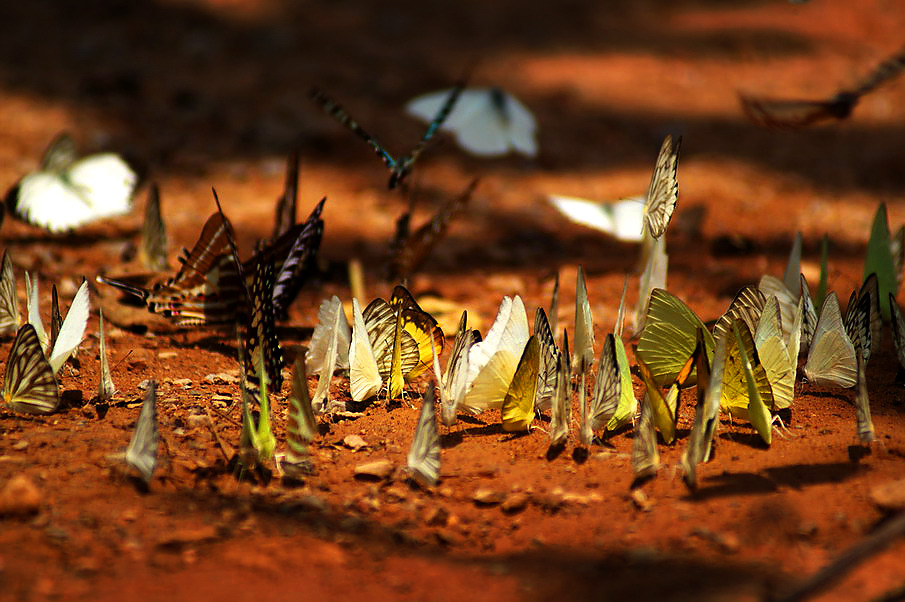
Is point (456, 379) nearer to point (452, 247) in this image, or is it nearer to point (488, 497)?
point (488, 497)

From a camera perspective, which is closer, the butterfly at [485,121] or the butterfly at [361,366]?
the butterfly at [361,366]

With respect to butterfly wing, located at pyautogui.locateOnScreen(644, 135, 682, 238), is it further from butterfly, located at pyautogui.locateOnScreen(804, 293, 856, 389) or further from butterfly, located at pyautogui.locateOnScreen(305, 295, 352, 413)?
butterfly, located at pyautogui.locateOnScreen(305, 295, 352, 413)

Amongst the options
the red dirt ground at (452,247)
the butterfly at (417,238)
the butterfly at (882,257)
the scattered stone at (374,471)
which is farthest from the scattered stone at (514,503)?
the butterfly at (882,257)

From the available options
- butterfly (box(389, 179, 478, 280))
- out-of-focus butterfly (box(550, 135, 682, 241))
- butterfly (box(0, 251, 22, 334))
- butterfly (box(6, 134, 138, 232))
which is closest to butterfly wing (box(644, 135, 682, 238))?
out-of-focus butterfly (box(550, 135, 682, 241))

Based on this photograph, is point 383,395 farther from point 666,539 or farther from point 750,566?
point 750,566

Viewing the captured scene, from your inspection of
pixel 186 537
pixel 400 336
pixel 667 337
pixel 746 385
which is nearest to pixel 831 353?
pixel 746 385

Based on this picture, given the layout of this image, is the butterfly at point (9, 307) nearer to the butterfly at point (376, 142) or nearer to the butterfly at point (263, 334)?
the butterfly at point (263, 334)
